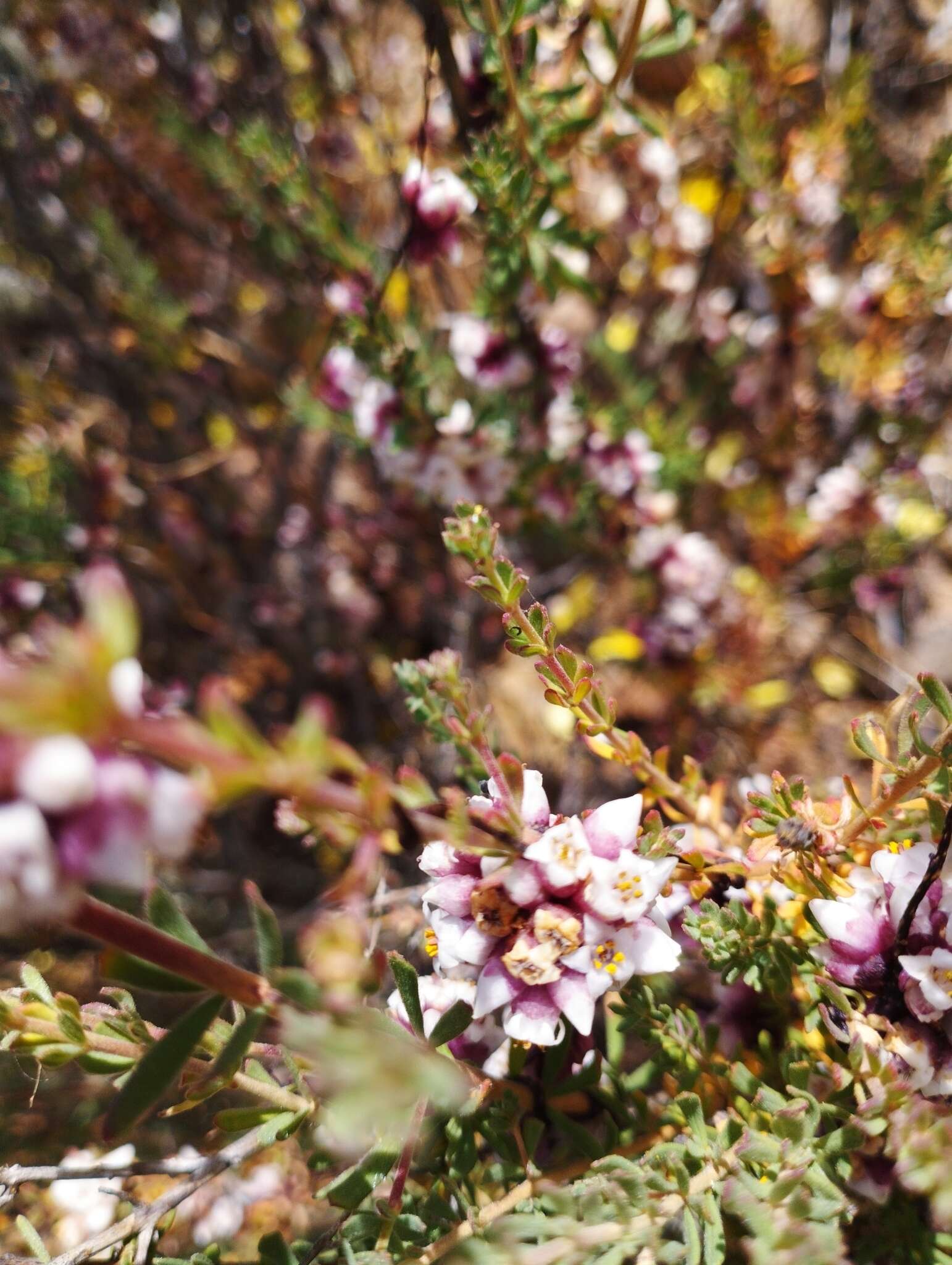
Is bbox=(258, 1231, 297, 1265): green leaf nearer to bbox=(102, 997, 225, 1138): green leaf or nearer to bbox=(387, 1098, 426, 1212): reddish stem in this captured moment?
bbox=(387, 1098, 426, 1212): reddish stem

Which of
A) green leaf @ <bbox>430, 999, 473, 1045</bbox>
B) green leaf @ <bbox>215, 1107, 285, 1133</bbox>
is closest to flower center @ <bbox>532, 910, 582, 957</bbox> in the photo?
green leaf @ <bbox>430, 999, 473, 1045</bbox>

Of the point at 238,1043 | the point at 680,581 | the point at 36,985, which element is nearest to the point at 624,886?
the point at 238,1043

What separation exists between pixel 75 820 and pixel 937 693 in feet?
2.61

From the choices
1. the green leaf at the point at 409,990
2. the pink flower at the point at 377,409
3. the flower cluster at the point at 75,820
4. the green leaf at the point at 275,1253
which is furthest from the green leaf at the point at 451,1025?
the pink flower at the point at 377,409

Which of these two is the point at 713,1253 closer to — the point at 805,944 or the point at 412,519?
the point at 805,944

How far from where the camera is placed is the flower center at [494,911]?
82 cm

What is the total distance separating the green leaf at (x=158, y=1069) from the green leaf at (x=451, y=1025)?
0.97 ft

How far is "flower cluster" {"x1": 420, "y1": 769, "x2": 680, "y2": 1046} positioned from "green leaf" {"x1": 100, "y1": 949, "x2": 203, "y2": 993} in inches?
9.8

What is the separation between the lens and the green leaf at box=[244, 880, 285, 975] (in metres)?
0.70

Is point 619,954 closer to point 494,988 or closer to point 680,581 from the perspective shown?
point 494,988

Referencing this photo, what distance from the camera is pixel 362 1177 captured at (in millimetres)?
917

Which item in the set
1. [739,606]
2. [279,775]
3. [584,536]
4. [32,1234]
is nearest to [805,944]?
[279,775]

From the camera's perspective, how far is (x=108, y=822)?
1.66 ft

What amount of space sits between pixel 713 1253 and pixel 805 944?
0.36 m
